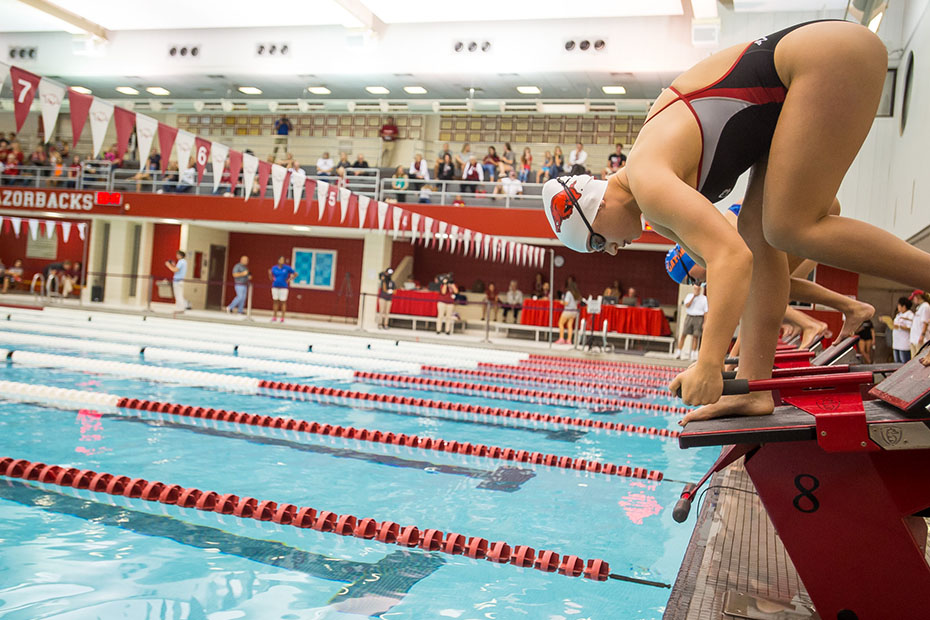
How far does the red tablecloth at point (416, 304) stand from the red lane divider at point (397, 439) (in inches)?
458

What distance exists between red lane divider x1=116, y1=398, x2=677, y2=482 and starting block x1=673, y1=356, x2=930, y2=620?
284 cm

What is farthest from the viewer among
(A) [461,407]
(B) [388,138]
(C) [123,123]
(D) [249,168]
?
(B) [388,138]

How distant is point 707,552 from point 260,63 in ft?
67.0

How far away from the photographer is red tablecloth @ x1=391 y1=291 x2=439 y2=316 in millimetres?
17672

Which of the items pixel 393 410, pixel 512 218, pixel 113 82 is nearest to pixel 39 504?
pixel 393 410

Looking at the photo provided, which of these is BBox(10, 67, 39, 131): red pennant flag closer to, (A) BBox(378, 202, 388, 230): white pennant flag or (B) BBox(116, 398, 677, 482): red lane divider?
(B) BBox(116, 398, 677, 482): red lane divider

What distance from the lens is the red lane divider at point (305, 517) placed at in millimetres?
2895

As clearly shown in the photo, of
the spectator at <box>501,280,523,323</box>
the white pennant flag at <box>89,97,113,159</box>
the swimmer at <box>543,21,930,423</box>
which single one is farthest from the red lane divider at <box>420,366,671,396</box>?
the spectator at <box>501,280,523,323</box>

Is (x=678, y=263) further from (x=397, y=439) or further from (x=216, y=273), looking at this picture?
(x=216, y=273)

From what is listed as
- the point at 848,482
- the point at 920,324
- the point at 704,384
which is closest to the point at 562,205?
the point at 704,384

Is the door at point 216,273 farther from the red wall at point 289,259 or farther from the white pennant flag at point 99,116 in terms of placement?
the white pennant flag at point 99,116

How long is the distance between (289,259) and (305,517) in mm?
20629

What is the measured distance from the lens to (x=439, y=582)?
2.67 metres

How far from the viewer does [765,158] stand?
6.51 feet
